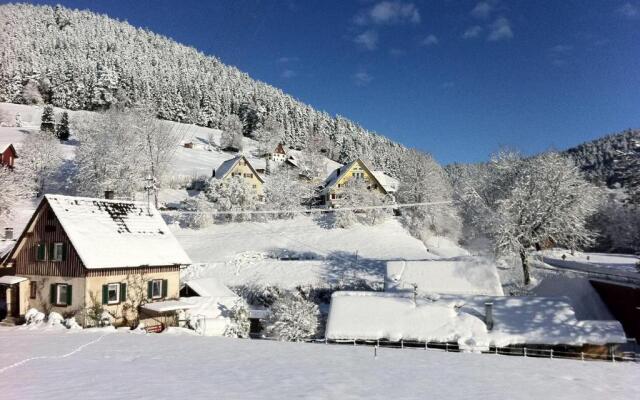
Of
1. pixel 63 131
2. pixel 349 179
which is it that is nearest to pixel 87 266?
pixel 349 179

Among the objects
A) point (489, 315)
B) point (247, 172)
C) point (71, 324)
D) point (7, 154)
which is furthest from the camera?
point (247, 172)

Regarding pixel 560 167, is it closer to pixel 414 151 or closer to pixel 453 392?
pixel 414 151

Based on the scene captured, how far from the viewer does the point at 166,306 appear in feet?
74.0

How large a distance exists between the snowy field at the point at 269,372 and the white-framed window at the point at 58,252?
21.6 feet

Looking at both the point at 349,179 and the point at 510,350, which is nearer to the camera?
the point at 510,350

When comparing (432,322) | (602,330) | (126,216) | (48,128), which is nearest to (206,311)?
(126,216)

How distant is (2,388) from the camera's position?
8.49 m

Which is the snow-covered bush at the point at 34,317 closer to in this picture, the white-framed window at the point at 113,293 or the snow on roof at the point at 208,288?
the white-framed window at the point at 113,293

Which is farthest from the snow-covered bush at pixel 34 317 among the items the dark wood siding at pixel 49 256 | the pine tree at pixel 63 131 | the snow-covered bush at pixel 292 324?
the pine tree at pixel 63 131

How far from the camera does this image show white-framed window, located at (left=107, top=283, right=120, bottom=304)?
71.8 ft

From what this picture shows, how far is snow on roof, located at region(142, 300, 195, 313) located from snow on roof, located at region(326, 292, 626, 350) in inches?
311

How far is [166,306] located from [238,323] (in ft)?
13.3

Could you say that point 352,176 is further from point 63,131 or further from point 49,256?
point 63,131

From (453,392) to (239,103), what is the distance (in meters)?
118
